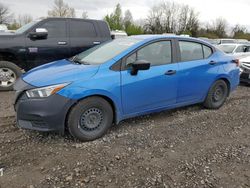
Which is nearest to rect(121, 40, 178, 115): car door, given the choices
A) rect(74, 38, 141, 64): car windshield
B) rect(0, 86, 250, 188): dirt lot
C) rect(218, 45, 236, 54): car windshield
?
rect(74, 38, 141, 64): car windshield

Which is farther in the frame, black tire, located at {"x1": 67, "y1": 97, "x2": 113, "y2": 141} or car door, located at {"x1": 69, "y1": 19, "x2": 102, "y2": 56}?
car door, located at {"x1": 69, "y1": 19, "x2": 102, "y2": 56}

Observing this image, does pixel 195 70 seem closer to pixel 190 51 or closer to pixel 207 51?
pixel 190 51

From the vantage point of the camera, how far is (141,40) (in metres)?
4.09

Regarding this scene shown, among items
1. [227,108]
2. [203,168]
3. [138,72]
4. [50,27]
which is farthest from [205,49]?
[50,27]

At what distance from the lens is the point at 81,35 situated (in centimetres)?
686

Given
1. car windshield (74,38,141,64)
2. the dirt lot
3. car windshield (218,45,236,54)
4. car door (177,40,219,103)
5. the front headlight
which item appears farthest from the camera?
car windshield (218,45,236,54)

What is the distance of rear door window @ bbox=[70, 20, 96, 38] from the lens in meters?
6.77

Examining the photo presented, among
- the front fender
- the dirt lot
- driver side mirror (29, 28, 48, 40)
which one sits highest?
driver side mirror (29, 28, 48, 40)

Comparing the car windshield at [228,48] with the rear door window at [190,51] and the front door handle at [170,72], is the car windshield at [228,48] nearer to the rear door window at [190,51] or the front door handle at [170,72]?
the rear door window at [190,51]

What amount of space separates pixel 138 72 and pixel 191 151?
4.61 feet

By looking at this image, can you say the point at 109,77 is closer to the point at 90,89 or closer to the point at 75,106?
the point at 90,89

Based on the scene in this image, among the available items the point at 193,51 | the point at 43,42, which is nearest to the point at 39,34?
the point at 43,42

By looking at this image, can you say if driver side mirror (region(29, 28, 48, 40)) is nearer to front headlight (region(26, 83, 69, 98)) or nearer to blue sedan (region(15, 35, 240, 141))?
blue sedan (region(15, 35, 240, 141))

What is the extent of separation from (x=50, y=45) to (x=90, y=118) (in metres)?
3.58
